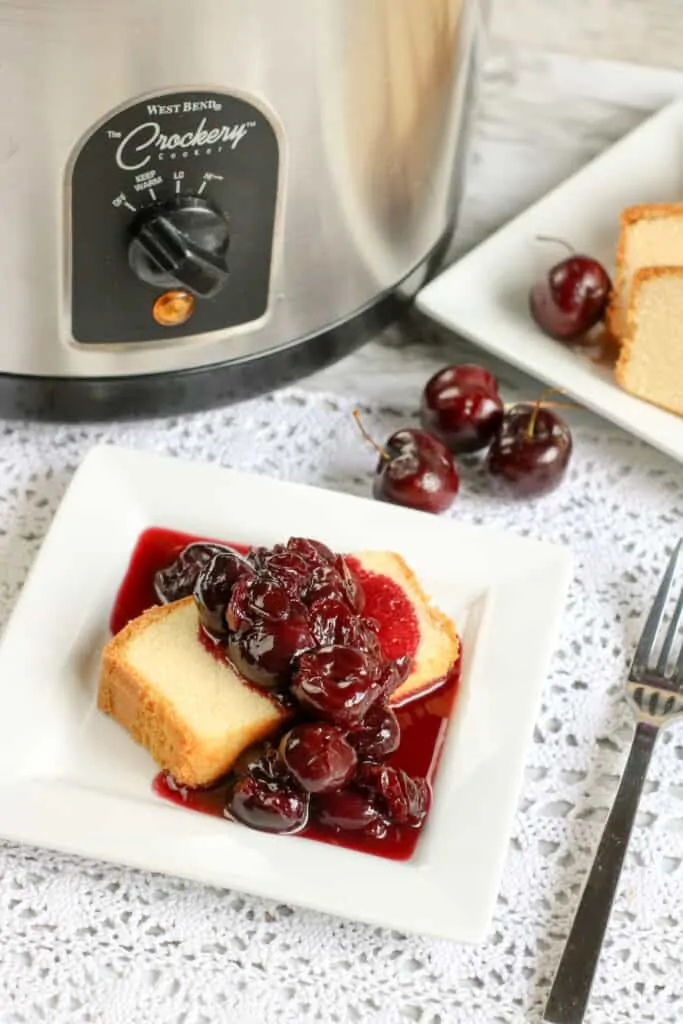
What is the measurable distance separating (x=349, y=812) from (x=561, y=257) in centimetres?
54

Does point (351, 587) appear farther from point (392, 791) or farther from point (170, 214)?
point (170, 214)

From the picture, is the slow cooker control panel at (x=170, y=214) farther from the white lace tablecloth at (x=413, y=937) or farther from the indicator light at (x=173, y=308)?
the white lace tablecloth at (x=413, y=937)

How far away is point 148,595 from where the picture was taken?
906 millimetres

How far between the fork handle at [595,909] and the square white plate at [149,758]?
52mm

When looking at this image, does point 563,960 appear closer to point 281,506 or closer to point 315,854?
point 315,854

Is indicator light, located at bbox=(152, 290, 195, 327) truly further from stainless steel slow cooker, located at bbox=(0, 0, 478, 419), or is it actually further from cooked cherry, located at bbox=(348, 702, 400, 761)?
cooked cherry, located at bbox=(348, 702, 400, 761)

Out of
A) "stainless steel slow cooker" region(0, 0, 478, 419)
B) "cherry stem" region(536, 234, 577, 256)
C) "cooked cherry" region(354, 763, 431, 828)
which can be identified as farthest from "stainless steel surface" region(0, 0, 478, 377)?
"cooked cherry" region(354, 763, 431, 828)

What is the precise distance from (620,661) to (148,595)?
0.29 meters

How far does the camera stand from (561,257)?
115 cm

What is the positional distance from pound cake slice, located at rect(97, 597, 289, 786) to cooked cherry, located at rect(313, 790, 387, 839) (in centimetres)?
5

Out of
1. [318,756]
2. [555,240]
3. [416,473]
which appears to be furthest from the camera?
[555,240]

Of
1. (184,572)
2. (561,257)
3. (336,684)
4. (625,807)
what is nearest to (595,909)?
(625,807)

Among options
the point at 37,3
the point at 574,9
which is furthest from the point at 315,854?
the point at 574,9

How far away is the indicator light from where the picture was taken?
36.0 inches
